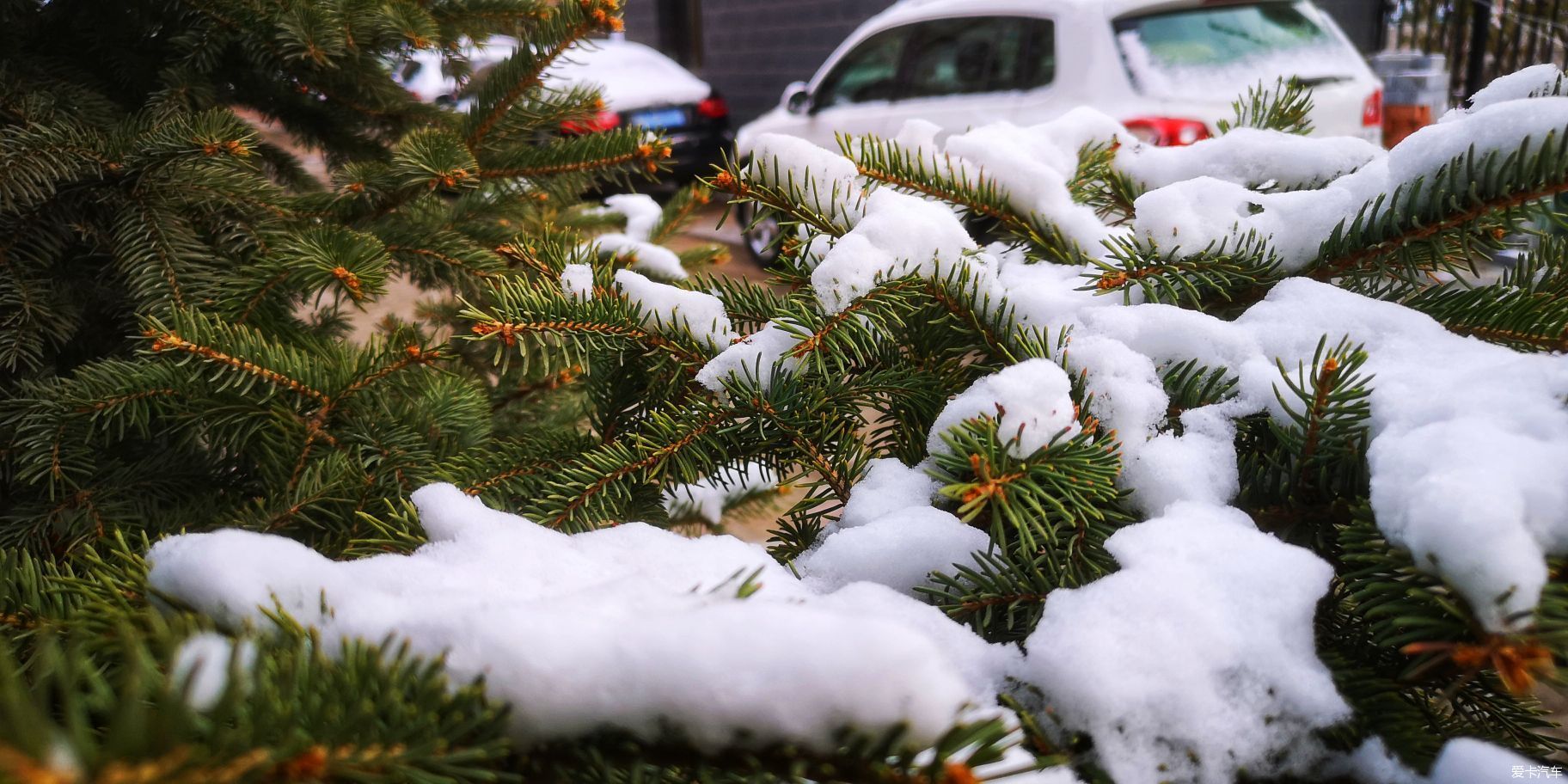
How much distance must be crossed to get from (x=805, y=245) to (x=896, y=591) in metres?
0.40

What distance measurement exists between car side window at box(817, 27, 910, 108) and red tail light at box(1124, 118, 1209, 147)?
1.83 m

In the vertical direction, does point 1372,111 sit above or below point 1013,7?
below

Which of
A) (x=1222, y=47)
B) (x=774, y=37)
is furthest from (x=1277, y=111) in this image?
(x=774, y=37)

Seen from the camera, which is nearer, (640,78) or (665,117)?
(665,117)

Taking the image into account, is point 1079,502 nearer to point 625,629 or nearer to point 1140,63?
point 625,629

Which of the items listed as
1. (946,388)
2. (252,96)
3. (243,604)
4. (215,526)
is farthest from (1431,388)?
(252,96)

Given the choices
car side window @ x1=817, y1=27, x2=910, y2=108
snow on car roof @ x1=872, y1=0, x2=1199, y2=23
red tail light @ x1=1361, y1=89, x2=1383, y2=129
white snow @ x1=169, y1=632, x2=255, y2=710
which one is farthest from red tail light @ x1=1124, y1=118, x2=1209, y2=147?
white snow @ x1=169, y1=632, x2=255, y2=710

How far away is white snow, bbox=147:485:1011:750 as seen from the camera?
16.3 inches

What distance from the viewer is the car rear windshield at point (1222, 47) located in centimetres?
382

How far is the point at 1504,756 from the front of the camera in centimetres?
48

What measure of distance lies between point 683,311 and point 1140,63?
146 inches

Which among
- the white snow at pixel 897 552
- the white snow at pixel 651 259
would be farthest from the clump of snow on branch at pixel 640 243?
the white snow at pixel 897 552

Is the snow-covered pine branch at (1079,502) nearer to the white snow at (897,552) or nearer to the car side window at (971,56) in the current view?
the white snow at (897,552)

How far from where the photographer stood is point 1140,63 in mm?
3932
